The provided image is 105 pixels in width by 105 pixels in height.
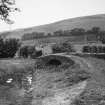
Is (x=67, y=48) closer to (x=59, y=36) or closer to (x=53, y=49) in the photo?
(x=53, y=49)

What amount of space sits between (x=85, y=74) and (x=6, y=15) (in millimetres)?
10488

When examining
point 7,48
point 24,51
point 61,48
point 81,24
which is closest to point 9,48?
point 7,48

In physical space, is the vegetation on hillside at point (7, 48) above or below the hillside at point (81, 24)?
below

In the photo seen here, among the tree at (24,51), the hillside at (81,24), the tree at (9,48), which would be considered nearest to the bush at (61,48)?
the tree at (24,51)

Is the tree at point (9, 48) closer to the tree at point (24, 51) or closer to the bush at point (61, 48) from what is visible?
the tree at point (24, 51)

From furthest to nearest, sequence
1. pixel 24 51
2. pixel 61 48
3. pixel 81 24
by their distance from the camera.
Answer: pixel 81 24
pixel 24 51
pixel 61 48

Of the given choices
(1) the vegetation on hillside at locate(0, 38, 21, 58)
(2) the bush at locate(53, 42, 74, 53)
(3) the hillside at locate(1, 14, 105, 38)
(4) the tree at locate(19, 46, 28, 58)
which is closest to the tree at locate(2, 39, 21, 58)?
(1) the vegetation on hillside at locate(0, 38, 21, 58)

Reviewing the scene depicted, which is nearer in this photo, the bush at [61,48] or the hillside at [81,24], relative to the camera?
the bush at [61,48]

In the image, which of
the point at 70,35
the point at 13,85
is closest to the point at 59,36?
the point at 70,35

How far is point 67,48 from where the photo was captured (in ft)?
139

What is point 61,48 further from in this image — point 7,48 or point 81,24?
point 81,24

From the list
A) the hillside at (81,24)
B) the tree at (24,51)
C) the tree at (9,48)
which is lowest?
the tree at (24,51)

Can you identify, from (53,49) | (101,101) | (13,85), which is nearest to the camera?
(101,101)

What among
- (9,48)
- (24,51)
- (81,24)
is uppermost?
(81,24)
